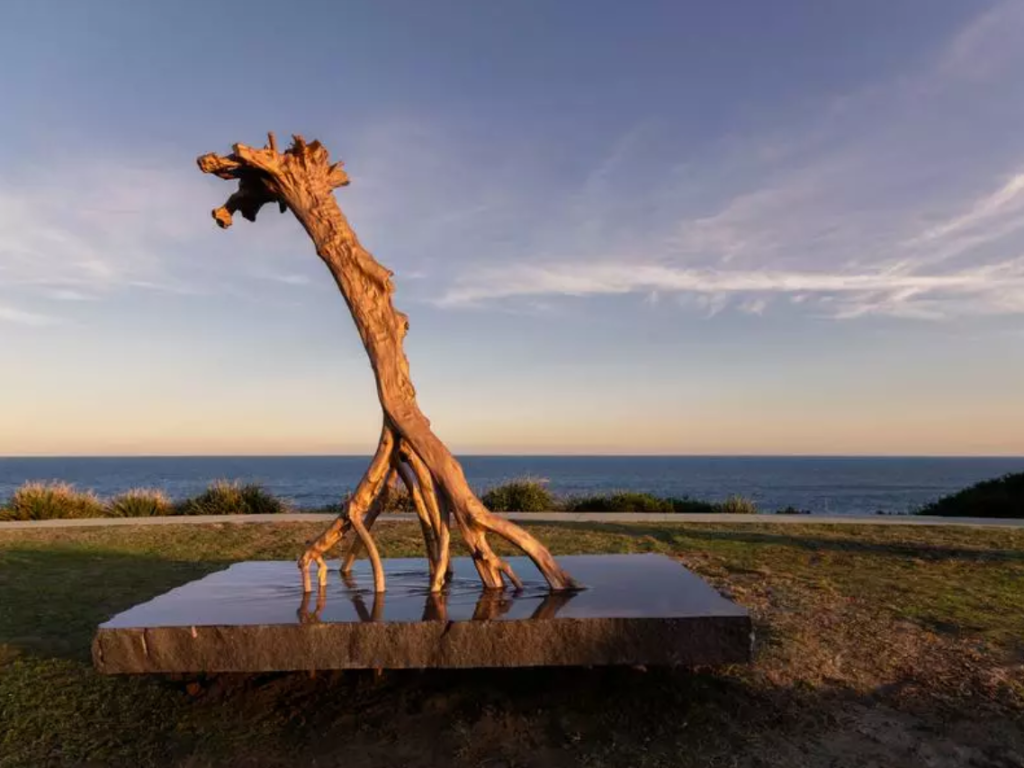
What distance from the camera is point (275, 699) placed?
4.88 metres

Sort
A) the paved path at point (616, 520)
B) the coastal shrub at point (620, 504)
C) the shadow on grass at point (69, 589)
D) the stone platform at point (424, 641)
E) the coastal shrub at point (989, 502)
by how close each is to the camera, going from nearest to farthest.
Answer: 1. the stone platform at point (424, 641)
2. the shadow on grass at point (69, 589)
3. the paved path at point (616, 520)
4. the coastal shrub at point (989, 502)
5. the coastal shrub at point (620, 504)

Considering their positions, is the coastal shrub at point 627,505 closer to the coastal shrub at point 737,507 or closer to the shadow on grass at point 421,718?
the coastal shrub at point 737,507

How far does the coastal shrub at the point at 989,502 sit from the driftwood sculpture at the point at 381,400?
586 inches

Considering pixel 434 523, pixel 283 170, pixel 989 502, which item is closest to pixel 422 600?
pixel 434 523

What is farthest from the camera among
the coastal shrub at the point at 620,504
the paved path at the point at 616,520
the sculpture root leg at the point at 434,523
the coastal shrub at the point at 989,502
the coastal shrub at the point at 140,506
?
the coastal shrub at the point at 620,504

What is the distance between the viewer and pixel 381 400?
5078 mm

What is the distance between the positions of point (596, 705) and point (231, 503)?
44.1 feet

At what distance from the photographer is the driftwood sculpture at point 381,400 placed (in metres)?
5.05

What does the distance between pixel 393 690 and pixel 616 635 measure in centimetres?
154

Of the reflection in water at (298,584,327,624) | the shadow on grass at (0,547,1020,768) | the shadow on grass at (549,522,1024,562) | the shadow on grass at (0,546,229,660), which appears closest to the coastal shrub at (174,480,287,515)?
the shadow on grass at (0,546,229,660)

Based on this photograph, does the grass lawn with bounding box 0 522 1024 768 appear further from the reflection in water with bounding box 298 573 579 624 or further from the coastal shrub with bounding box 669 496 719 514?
the coastal shrub with bounding box 669 496 719 514

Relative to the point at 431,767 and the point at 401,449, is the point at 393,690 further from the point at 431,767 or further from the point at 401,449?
the point at 401,449

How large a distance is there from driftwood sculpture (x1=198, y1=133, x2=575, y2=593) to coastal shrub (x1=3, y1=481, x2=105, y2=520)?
12.7m

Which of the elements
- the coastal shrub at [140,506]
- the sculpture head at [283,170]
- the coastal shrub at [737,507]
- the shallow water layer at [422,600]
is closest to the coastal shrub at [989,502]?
the coastal shrub at [737,507]
